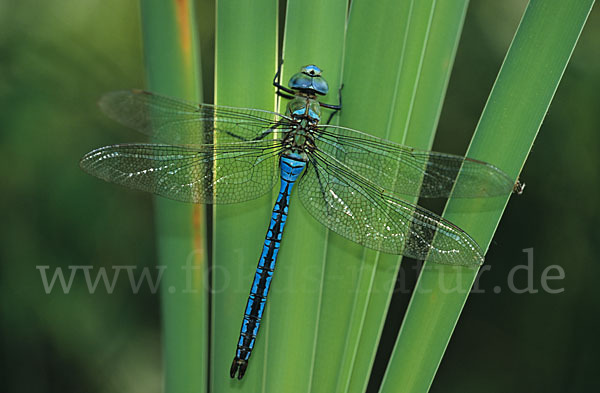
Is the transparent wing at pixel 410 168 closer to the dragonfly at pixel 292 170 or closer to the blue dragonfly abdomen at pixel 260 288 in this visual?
the dragonfly at pixel 292 170

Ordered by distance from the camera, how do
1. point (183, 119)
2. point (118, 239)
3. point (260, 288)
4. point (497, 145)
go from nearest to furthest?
1. point (497, 145)
2. point (260, 288)
3. point (183, 119)
4. point (118, 239)

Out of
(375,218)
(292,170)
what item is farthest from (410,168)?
(292,170)

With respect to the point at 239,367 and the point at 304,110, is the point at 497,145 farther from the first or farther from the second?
the point at 239,367

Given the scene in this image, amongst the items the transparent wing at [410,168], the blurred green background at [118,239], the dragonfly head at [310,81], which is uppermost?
the dragonfly head at [310,81]

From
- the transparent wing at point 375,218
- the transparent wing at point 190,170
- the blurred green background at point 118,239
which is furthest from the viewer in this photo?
the blurred green background at point 118,239

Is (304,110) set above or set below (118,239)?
above

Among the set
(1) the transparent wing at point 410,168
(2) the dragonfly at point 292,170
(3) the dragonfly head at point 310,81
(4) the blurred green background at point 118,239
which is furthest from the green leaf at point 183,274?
(4) the blurred green background at point 118,239

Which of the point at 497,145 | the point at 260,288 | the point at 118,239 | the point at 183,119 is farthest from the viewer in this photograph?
the point at 118,239

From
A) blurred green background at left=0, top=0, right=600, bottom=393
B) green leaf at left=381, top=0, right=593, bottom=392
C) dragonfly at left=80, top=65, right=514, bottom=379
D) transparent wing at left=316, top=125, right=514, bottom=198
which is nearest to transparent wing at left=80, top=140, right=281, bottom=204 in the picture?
dragonfly at left=80, top=65, right=514, bottom=379

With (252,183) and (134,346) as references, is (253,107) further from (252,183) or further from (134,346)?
(134,346)
